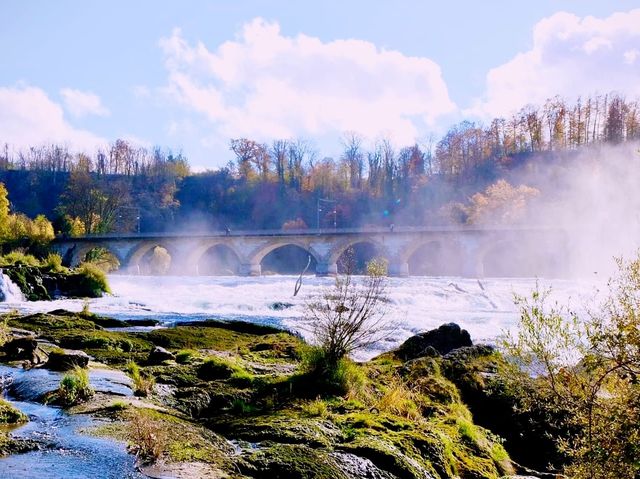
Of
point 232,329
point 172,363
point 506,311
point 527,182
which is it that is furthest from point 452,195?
point 172,363

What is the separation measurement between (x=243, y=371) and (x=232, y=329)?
26.4 ft

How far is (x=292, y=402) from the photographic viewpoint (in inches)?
296

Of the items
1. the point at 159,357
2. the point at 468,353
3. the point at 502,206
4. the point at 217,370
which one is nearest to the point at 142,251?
the point at 502,206

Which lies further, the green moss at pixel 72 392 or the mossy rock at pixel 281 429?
the green moss at pixel 72 392

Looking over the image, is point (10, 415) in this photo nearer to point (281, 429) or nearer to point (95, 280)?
point (281, 429)

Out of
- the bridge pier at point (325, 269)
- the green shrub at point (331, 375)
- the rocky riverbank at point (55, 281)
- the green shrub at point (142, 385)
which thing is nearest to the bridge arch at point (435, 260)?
the bridge pier at point (325, 269)

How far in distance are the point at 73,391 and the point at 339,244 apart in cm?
5794

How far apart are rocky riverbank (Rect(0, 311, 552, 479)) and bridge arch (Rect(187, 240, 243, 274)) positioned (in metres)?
55.9

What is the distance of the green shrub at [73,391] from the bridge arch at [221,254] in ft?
197

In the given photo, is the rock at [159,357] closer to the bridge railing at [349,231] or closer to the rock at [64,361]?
the rock at [64,361]

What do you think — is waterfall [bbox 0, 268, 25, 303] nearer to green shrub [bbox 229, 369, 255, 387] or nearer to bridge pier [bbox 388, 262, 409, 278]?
green shrub [bbox 229, 369, 255, 387]

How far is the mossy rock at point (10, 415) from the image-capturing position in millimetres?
6198

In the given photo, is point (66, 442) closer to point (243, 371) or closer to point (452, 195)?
point (243, 371)

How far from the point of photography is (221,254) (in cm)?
9438
